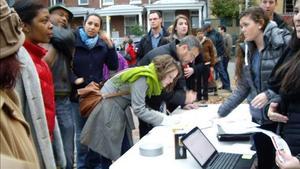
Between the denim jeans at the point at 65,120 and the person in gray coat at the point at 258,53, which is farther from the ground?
the person in gray coat at the point at 258,53

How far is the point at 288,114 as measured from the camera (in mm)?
2270

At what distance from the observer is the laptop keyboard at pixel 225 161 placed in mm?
2377

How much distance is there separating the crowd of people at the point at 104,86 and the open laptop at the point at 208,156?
13 cm

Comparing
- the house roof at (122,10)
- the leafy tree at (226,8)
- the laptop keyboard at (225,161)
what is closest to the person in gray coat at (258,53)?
the laptop keyboard at (225,161)

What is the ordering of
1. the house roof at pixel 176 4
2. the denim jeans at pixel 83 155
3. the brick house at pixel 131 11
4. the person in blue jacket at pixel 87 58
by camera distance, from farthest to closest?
the brick house at pixel 131 11, the house roof at pixel 176 4, the person in blue jacket at pixel 87 58, the denim jeans at pixel 83 155

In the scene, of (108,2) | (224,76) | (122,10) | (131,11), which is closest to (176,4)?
(131,11)

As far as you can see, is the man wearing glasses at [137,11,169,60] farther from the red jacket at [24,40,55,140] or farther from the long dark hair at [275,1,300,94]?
the long dark hair at [275,1,300,94]

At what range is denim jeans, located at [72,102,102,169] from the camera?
4098 mm

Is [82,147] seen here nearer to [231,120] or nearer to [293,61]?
[231,120]

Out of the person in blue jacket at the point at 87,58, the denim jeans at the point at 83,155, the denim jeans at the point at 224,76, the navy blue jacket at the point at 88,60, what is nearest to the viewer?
the denim jeans at the point at 83,155

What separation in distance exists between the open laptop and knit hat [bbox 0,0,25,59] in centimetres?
122

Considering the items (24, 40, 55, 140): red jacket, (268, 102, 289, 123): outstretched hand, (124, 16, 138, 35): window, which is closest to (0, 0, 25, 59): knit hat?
(24, 40, 55, 140): red jacket

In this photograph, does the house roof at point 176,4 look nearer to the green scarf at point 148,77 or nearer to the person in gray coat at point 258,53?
the person in gray coat at point 258,53

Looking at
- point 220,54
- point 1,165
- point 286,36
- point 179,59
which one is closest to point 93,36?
point 179,59
